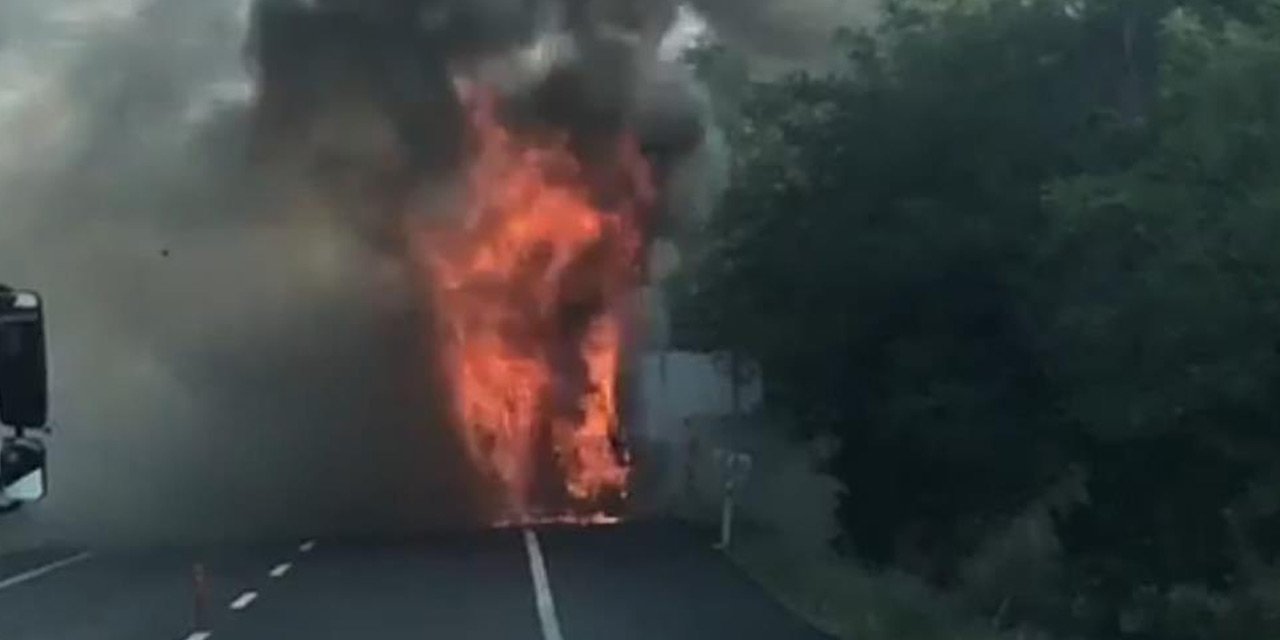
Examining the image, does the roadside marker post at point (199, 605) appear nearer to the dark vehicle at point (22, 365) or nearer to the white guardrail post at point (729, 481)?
the dark vehicle at point (22, 365)

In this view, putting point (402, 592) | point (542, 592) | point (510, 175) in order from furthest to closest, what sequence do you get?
point (510, 175) → point (542, 592) → point (402, 592)

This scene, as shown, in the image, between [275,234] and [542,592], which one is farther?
[275,234]

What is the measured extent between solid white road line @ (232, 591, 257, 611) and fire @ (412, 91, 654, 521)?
787 inches

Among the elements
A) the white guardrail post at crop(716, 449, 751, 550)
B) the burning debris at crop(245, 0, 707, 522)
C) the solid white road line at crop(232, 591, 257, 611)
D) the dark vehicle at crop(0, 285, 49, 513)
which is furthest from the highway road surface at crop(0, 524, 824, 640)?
the dark vehicle at crop(0, 285, 49, 513)

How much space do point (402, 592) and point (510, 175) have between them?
2020cm

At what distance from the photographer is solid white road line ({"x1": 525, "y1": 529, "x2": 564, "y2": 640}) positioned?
2531cm

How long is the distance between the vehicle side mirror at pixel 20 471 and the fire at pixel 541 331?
3514 centimetres

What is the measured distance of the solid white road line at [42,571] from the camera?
33781 millimetres

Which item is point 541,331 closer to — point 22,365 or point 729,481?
point 729,481

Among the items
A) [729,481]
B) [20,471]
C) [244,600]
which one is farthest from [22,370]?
[729,481]

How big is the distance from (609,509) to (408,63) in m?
9.82

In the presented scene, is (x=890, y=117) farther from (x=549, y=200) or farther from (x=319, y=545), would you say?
(x=549, y=200)

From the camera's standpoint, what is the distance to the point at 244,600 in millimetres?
29062

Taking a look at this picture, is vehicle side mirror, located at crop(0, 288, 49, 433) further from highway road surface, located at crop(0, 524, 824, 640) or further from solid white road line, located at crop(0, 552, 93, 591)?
solid white road line, located at crop(0, 552, 93, 591)
